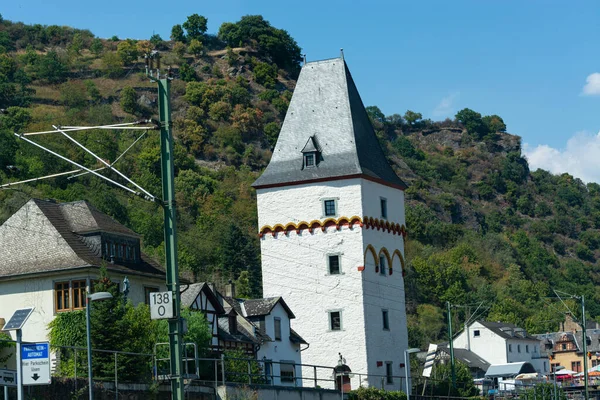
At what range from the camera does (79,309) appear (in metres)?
44.7

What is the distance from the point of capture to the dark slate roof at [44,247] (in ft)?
153

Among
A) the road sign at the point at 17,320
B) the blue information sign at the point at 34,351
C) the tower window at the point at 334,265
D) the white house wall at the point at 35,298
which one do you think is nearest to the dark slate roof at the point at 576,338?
the tower window at the point at 334,265

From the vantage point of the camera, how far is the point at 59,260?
46.7 metres

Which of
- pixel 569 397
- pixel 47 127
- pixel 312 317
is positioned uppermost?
pixel 47 127

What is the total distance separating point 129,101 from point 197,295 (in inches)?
4913

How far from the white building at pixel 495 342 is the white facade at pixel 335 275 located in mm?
57719

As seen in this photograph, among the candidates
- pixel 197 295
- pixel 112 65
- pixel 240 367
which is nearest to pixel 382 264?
pixel 197 295

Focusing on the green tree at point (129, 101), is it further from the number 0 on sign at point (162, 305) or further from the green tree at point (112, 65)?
the number 0 on sign at point (162, 305)

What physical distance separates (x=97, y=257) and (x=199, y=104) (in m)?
133

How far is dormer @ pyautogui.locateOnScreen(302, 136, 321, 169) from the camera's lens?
61.7 m

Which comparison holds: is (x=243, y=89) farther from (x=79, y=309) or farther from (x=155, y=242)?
(x=79, y=309)

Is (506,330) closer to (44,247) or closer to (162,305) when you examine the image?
(44,247)

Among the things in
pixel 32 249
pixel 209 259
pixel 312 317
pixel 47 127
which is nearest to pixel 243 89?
pixel 47 127

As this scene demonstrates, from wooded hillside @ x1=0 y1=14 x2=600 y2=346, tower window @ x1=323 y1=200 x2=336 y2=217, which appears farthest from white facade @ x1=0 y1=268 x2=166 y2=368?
wooded hillside @ x1=0 y1=14 x2=600 y2=346
